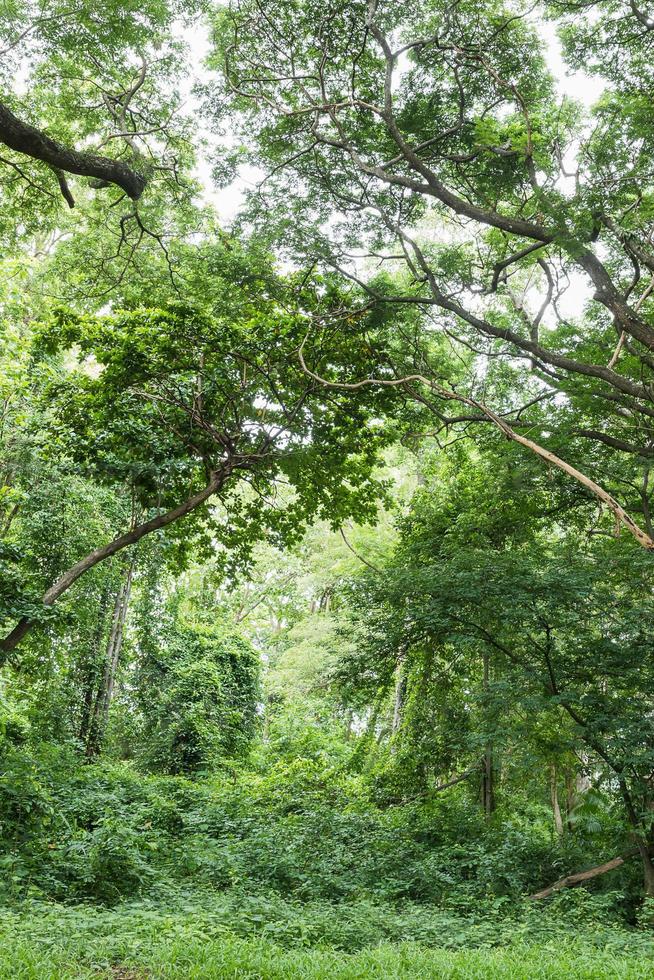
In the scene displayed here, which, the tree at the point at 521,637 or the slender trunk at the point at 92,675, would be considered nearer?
the tree at the point at 521,637

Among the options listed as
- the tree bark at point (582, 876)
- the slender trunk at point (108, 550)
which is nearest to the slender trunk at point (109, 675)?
the slender trunk at point (108, 550)

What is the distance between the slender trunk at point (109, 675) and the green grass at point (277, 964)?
8.29 meters

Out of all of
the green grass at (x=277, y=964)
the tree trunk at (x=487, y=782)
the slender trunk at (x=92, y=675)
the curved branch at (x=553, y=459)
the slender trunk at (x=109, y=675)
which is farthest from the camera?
the slender trunk at (x=109, y=675)

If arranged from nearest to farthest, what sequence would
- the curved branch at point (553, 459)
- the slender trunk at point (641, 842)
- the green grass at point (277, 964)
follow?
the curved branch at point (553, 459), the green grass at point (277, 964), the slender trunk at point (641, 842)

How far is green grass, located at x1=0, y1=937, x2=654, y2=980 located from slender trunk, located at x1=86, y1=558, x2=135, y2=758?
829cm

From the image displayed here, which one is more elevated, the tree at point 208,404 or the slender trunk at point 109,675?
the tree at point 208,404

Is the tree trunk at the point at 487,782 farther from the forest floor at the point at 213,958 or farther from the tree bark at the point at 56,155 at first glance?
the tree bark at the point at 56,155

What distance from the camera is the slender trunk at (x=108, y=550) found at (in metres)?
7.61

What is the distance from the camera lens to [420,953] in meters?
4.50

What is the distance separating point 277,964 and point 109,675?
916 cm

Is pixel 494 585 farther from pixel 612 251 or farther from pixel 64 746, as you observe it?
pixel 64 746

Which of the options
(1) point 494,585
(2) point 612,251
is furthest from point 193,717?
(2) point 612,251

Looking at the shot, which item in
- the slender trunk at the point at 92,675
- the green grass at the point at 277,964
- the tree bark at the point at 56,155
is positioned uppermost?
the tree bark at the point at 56,155

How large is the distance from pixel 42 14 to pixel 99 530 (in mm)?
6480
